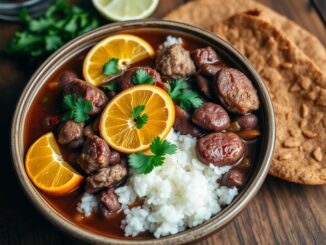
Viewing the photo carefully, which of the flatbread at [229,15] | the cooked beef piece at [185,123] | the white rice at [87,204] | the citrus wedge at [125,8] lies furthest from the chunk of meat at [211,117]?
the citrus wedge at [125,8]

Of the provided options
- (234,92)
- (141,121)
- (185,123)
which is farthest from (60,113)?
(234,92)

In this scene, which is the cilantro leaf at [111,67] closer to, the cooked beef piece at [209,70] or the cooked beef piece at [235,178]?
the cooked beef piece at [209,70]

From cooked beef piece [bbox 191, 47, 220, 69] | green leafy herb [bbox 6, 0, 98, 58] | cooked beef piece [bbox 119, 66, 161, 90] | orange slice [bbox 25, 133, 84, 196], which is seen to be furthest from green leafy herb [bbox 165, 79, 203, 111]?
green leafy herb [bbox 6, 0, 98, 58]

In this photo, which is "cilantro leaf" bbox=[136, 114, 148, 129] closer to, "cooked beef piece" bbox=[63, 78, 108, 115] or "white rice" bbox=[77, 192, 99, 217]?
"cooked beef piece" bbox=[63, 78, 108, 115]

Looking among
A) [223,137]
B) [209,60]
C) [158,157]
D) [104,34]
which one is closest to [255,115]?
[223,137]

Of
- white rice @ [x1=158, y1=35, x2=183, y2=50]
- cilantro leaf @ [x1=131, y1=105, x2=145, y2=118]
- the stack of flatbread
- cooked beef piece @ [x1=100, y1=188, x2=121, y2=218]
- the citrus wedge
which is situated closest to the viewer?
cooked beef piece @ [x1=100, y1=188, x2=121, y2=218]

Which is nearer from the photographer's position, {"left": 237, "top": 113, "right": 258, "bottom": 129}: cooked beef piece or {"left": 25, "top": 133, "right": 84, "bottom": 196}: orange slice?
{"left": 25, "top": 133, "right": 84, "bottom": 196}: orange slice
